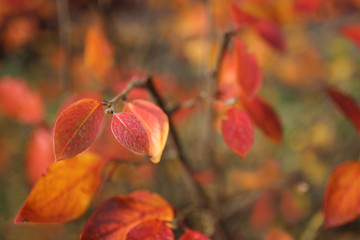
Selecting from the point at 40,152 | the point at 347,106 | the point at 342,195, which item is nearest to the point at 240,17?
the point at 347,106

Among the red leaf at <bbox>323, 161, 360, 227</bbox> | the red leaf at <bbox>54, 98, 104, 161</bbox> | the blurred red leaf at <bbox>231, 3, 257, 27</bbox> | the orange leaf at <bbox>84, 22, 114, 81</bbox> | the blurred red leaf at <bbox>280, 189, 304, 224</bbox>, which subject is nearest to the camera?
the red leaf at <bbox>54, 98, 104, 161</bbox>

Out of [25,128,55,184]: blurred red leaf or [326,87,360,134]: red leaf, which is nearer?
[326,87,360,134]: red leaf

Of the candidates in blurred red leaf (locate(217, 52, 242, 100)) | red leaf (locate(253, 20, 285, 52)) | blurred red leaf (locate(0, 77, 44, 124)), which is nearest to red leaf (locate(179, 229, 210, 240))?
blurred red leaf (locate(217, 52, 242, 100))

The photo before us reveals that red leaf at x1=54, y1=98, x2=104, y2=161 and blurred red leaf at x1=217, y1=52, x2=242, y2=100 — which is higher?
red leaf at x1=54, y1=98, x2=104, y2=161

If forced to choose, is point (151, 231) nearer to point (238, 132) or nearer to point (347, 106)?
point (238, 132)

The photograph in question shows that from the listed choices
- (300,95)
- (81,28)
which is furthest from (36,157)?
(300,95)

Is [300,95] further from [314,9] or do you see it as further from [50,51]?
[50,51]

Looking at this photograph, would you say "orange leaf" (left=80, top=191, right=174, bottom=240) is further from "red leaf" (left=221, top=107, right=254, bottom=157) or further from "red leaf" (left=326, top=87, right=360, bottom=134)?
"red leaf" (left=326, top=87, right=360, bottom=134)

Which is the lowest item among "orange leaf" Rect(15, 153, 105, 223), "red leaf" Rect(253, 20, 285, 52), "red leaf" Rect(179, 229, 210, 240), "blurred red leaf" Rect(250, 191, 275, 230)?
"blurred red leaf" Rect(250, 191, 275, 230)

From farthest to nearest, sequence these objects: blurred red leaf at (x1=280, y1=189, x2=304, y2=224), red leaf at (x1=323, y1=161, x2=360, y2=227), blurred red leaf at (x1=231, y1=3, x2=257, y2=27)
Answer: blurred red leaf at (x1=280, y1=189, x2=304, y2=224), blurred red leaf at (x1=231, y1=3, x2=257, y2=27), red leaf at (x1=323, y1=161, x2=360, y2=227)
